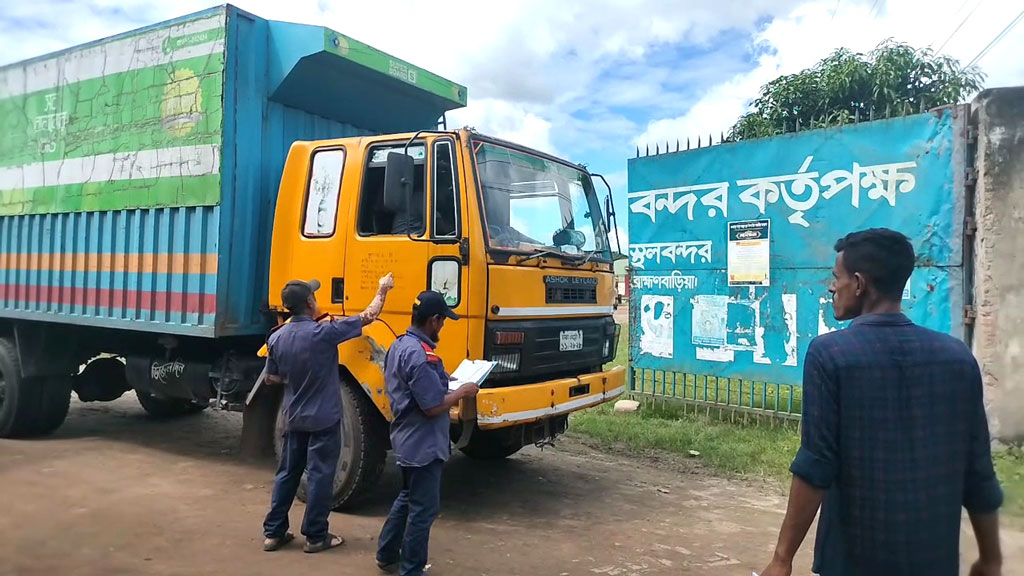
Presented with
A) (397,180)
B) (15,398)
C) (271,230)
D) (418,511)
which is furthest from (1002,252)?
(15,398)

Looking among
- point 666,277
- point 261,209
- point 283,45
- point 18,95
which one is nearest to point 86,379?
point 18,95

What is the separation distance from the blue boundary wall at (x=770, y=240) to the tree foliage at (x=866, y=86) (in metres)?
4.89

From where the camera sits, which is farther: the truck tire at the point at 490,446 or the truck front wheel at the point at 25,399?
the truck front wheel at the point at 25,399

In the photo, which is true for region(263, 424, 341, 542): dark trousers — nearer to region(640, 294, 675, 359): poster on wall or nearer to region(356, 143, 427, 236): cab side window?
region(356, 143, 427, 236): cab side window

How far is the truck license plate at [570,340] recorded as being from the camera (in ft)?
16.2

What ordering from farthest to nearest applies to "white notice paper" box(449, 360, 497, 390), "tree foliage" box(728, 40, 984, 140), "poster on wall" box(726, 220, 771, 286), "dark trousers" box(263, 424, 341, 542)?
"tree foliage" box(728, 40, 984, 140) → "poster on wall" box(726, 220, 771, 286) → "dark trousers" box(263, 424, 341, 542) → "white notice paper" box(449, 360, 497, 390)

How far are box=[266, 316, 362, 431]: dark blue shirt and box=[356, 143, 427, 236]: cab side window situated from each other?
724 millimetres

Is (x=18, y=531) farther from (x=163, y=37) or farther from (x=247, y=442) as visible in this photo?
(x=163, y=37)

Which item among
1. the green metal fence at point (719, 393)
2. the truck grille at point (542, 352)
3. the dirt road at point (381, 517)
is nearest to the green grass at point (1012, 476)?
the dirt road at point (381, 517)

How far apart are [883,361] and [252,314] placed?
4.59m

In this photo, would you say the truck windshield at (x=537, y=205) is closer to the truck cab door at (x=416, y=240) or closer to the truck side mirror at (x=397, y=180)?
the truck cab door at (x=416, y=240)

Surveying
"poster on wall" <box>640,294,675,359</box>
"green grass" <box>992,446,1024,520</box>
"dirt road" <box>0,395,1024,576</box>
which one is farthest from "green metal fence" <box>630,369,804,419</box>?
"green grass" <box>992,446,1024,520</box>

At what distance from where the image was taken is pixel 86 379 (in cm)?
738

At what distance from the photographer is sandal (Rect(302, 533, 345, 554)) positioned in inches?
165
